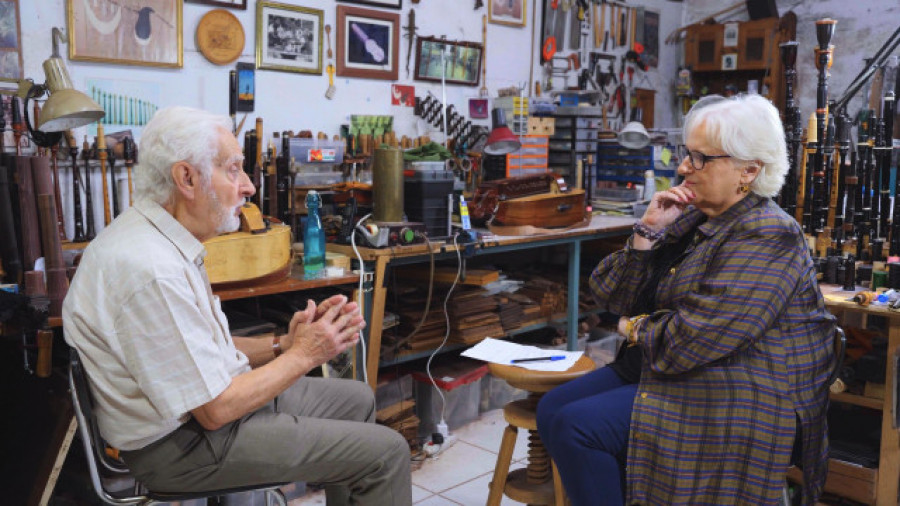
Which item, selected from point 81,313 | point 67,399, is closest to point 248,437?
point 81,313

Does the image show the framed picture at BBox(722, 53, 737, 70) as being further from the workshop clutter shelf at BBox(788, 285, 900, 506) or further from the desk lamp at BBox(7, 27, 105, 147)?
the desk lamp at BBox(7, 27, 105, 147)

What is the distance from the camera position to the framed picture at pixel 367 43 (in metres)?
4.32

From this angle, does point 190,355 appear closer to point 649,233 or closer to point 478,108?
point 649,233

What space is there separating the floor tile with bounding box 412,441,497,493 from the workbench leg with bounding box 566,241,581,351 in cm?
95

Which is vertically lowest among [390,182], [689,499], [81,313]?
[689,499]

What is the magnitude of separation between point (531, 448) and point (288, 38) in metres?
2.41

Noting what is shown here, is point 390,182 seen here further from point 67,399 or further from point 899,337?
point 899,337

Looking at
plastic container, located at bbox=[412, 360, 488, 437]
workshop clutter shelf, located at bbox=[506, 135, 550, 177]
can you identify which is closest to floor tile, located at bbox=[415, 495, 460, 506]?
plastic container, located at bbox=[412, 360, 488, 437]

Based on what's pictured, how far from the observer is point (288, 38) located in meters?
4.09

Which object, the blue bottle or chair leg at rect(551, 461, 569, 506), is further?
the blue bottle

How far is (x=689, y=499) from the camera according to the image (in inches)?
87.6

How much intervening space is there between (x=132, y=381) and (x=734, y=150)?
5.68 feet

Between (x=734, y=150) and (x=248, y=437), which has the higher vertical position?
(x=734, y=150)

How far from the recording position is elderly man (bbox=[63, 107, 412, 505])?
1.83m
